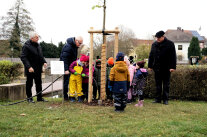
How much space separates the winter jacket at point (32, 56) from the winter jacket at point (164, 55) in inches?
154

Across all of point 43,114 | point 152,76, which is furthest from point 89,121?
point 152,76

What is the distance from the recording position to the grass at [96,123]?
3.62m

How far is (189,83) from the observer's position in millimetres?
7965

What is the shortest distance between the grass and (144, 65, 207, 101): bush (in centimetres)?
261

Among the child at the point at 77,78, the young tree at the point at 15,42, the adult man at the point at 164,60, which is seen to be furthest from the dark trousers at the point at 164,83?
the young tree at the point at 15,42

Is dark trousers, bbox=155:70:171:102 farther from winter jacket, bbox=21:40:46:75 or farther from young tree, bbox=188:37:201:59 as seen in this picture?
young tree, bbox=188:37:201:59

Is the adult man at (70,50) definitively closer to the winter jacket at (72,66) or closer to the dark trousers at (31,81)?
the winter jacket at (72,66)

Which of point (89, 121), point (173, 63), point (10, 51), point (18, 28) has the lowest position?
point (89, 121)

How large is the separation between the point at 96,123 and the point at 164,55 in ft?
12.3

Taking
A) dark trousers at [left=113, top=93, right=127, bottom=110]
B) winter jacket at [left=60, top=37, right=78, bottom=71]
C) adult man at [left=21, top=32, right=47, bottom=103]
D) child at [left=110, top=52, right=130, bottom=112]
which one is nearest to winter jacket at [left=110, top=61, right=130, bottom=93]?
child at [left=110, top=52, right=130, bottom=112]

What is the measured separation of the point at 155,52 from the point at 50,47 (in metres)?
45.3

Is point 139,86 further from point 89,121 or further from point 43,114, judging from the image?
point 43,114

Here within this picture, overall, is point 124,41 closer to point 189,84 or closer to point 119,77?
point 189,84

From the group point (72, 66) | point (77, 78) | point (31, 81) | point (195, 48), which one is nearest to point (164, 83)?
point (77, 78)
